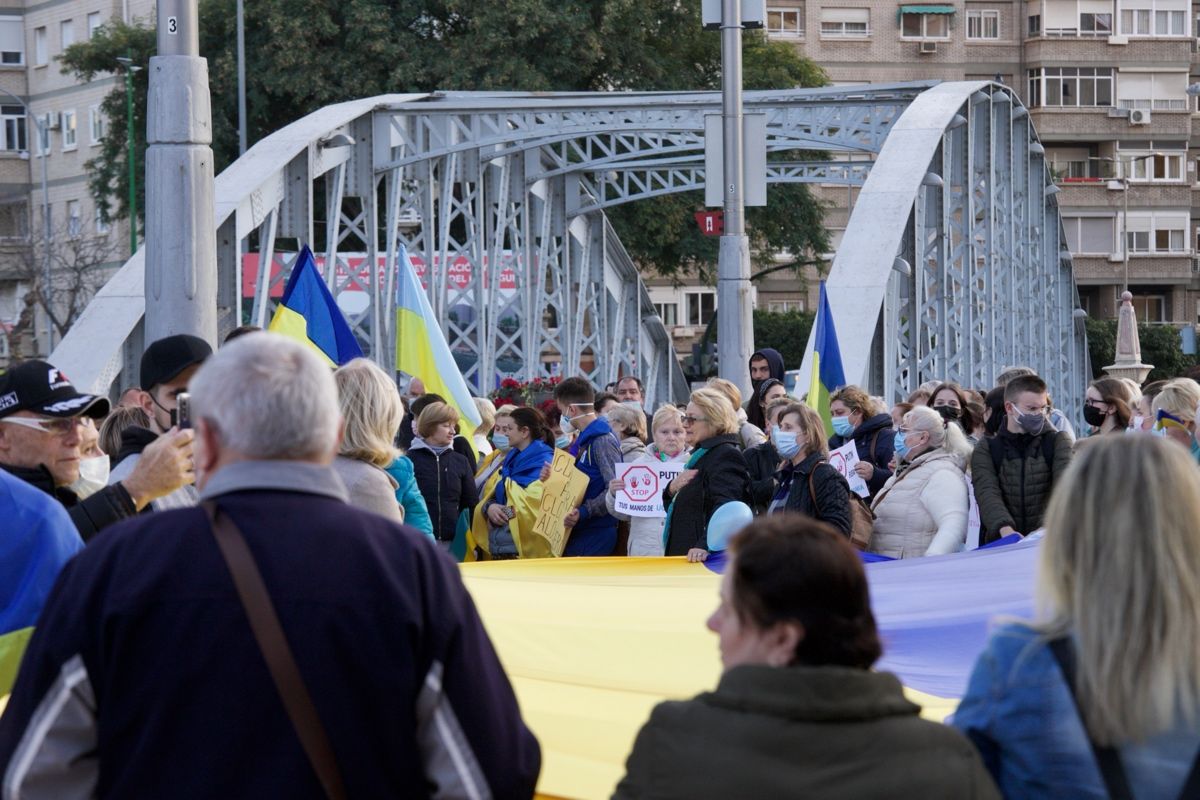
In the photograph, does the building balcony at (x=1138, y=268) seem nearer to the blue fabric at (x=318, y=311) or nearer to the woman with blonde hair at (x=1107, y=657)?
the blue fabric at (x=318, y=311)

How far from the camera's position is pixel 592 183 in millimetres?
37281

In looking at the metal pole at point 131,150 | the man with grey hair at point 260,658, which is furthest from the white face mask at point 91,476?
the metal pole at point 131,150

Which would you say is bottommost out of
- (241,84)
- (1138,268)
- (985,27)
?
(1138,268)

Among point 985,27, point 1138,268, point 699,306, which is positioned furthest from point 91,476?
point 1138,268

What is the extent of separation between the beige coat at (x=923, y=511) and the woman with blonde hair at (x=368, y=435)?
416cm

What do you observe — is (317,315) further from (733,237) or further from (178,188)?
(733,237)

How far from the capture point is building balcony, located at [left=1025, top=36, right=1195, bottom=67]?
76375 mm

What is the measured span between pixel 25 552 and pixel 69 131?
6814 centimetres

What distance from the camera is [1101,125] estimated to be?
77.6 m

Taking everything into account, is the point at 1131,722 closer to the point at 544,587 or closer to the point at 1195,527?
the point at 1195,527

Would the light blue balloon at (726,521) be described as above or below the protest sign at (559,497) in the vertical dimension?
above

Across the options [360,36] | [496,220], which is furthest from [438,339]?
[360,36]

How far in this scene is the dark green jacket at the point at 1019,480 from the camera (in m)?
10.4

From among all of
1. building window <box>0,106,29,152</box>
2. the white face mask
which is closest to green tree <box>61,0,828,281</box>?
building window <box>0,106,29,152</box>
